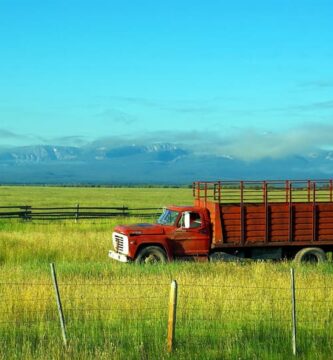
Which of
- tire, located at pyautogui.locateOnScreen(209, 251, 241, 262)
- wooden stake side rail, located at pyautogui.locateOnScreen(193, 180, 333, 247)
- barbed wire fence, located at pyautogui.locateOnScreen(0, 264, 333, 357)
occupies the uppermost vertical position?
wooden stake side rail, located at pyautogui.locateOnScreen(193, 180, 333, 247)

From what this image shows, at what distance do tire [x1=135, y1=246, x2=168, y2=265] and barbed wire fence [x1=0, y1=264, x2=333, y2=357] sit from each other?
17.3 feet

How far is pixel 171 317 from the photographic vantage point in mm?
9469

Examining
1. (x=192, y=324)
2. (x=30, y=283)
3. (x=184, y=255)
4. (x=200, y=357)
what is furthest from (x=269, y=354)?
(x=184, y=255)

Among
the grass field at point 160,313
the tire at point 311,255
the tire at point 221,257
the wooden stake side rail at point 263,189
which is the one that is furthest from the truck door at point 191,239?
the tire at point 311,255

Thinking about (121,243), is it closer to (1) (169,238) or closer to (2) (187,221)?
(1) (169,238)

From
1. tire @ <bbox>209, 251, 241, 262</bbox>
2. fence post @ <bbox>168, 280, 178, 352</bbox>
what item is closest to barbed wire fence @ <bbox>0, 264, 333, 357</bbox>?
fence post @ <bbox>168, 280, 178, 352</bbox>

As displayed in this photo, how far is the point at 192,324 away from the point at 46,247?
46.7 ft

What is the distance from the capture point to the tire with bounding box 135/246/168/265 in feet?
65.2

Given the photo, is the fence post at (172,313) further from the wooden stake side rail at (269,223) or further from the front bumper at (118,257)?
the wooden stake side rail at (269,223)

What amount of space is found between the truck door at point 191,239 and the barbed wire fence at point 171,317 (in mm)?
5615

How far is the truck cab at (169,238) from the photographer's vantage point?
65.3ft

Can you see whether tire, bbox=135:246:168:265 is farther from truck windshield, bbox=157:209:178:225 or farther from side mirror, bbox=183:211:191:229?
side mirror, bbox=183:211:191:229

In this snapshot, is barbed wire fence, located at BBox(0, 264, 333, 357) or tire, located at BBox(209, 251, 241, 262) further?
tire, located at BBox(209, 251, 241, 262)

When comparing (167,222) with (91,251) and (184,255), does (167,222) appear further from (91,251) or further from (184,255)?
(91,251)
